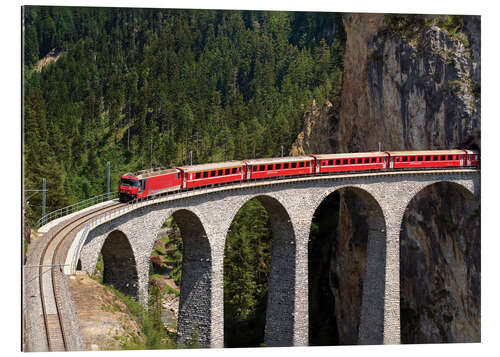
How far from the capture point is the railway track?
997 inches

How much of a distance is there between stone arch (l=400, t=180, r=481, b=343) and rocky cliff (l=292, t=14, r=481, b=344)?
0.08 m

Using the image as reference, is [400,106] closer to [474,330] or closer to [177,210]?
[474,330]

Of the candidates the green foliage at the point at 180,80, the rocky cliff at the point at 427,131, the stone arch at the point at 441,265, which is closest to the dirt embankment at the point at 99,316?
the stone arch at the point at 441,265

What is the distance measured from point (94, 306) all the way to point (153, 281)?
51.9 meters

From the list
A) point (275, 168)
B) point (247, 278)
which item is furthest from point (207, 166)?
point (247, 278)

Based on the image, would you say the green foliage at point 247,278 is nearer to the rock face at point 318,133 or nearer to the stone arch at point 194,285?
the rock face at point 318,133

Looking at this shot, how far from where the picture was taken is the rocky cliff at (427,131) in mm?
54406

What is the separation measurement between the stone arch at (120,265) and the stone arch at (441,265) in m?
23.4

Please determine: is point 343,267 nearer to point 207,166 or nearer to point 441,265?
point 441,265

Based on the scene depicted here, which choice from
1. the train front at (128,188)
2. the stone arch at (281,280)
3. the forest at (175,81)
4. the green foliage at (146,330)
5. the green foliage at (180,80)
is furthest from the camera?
the green foliage at (180,80)

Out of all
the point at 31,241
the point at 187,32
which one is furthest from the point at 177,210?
the point at 187,32

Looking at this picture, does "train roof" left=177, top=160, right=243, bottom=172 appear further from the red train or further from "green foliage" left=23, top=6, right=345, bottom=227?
"green foliage" left=23, top=6, right=345, bottom=227

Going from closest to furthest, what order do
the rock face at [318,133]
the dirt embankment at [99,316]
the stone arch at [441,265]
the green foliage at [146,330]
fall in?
the dirt embankment at [99,316] < the green foliage at [146,330] < the stone arch at [441,265] < the rock face at [318,133]

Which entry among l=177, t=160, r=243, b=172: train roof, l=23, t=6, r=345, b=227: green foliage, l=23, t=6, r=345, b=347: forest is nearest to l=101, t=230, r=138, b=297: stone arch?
l=177, t=160, r=243, b=172: train roof
